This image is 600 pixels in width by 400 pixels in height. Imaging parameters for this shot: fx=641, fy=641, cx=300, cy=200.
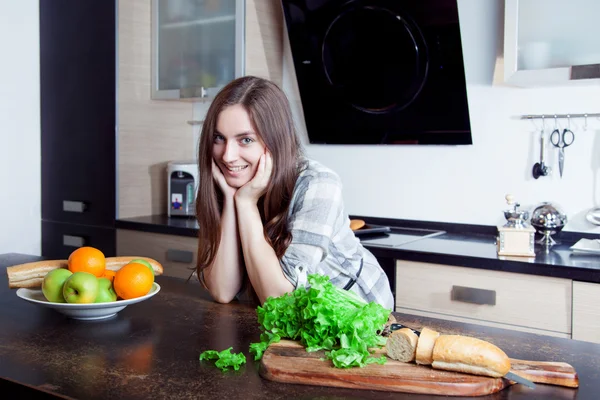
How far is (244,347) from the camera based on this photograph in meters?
1.17

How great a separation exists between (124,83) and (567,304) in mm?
2194

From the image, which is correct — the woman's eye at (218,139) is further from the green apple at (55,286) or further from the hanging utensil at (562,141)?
the hanging utensil at (562,141)

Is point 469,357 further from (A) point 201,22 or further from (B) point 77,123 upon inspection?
(B) point 77,123

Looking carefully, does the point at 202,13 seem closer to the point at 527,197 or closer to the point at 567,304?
the point at 527,197

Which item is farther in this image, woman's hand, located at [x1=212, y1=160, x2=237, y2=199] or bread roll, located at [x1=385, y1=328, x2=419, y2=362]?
woman's hand, located at [x1=212, y1=160, x2=237, y2=199]

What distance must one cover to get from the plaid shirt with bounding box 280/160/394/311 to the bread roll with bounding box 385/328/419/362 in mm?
504

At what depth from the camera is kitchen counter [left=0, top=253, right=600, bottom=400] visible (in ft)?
3.14

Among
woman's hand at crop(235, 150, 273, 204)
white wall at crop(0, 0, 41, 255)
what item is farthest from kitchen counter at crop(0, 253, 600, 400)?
white wall at crop(0, 0, 41, 255)

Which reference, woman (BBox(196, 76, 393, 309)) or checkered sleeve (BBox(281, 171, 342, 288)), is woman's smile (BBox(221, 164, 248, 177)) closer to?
woman (BBox(196, 76, 393, 309))

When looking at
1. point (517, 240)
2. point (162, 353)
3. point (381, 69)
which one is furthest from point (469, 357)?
point (381, 69)

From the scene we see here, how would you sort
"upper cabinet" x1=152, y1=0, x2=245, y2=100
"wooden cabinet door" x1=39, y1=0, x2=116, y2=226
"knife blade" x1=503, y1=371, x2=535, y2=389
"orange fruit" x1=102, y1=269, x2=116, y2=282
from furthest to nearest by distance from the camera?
"wooden cabinet door" x1=39, y1=0, x2=116, y2=226 < "upper cabinet" x1=152, y1=0, x2=245, y2=100 < "orange fruit" x1=102, y1=269, x2=116, y2=282 < "knife blade" x1=503, y1=371, x2=535, y2=389

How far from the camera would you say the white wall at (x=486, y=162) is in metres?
2.46

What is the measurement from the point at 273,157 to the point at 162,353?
0.71 metres

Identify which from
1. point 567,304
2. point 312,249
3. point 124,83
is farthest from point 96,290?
point 124,83
